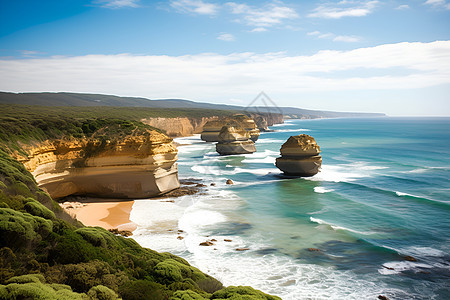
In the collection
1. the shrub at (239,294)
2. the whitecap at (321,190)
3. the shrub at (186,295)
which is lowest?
the whitecap at (321,190)

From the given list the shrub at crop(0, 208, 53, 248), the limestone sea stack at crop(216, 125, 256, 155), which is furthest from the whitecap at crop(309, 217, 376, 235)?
the limestone sea stack at crop(216, 125, 256, 155)

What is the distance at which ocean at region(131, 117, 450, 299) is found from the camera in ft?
43.1

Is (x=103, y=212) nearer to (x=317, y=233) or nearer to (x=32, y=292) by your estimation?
(x=317, y=233)

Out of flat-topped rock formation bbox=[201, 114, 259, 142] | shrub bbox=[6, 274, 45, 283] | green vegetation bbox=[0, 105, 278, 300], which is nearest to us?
shrub bbox=[6, 274, 45, 283]

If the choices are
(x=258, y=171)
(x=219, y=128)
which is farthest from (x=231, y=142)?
(x=219, y=128)

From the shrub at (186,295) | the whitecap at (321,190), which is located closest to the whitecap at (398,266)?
the shrub at (186,295)

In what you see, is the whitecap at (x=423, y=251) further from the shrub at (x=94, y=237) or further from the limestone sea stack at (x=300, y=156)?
the limestone sea stack at (x=300, y=156)

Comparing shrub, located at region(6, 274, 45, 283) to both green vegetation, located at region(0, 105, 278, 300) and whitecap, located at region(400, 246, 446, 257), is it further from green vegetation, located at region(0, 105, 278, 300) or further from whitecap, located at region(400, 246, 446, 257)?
whitecap, located at region(400, 246, 446, 257)

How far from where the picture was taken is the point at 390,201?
85.5ft

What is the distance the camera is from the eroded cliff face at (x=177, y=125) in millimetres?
98750

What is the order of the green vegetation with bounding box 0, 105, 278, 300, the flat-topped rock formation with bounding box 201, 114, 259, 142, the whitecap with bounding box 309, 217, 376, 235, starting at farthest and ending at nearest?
the flat-topped rock formation with bounding box 201, 114, 259, 142 < the whitecap with bounding box 309, 217, 376, 235 < the green vegetation with bounding box 0, 105, 278, 300

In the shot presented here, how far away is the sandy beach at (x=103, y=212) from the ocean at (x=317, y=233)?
0.82 metres

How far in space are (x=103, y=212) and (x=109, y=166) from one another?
390 centimetres

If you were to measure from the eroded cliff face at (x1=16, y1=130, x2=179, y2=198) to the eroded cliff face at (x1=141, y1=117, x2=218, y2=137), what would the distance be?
68.9 meters
